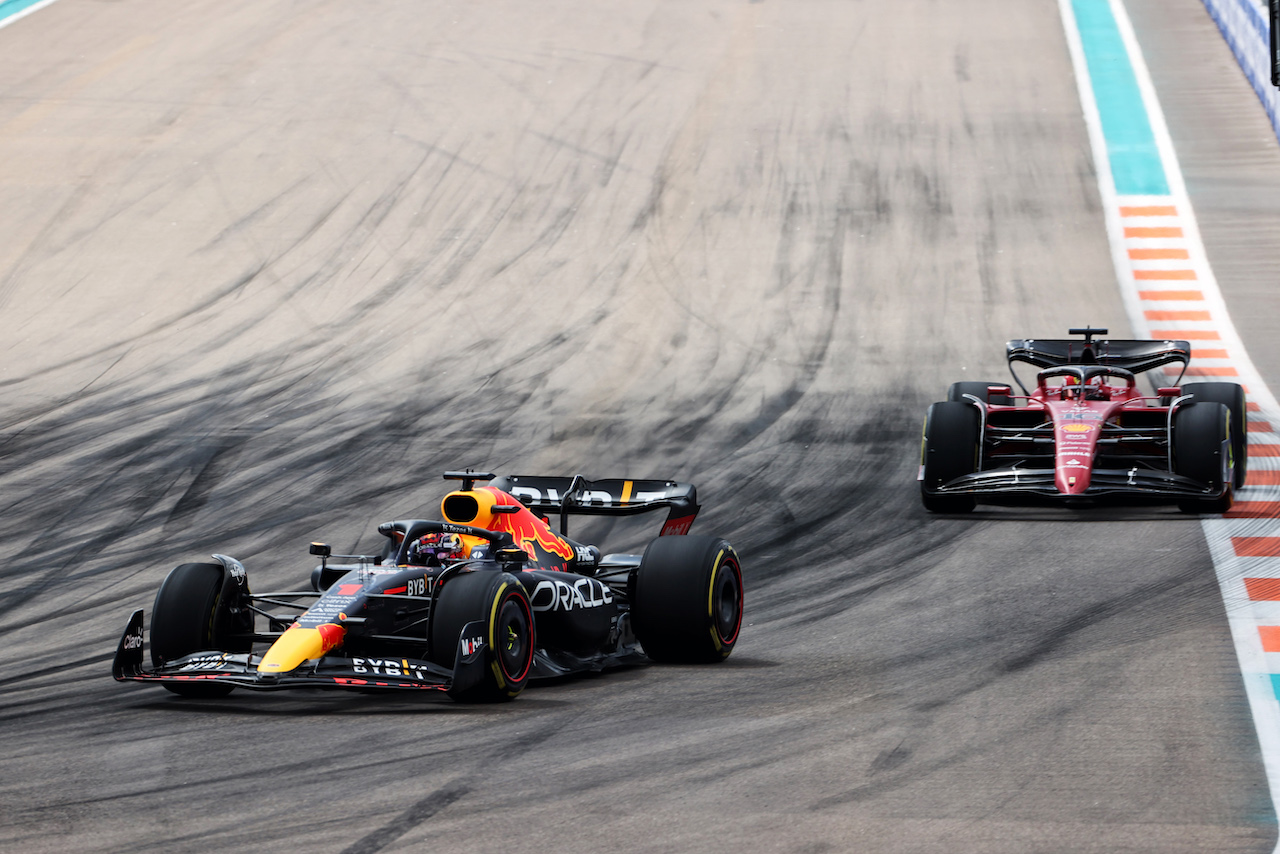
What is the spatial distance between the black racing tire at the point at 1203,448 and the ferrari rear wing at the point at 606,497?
17.3 feet

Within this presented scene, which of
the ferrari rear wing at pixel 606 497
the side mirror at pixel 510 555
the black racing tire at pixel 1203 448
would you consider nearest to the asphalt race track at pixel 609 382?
the black racing tire at pixel 1203 448

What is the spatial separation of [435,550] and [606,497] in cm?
161

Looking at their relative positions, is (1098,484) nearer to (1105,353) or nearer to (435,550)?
(1105,353)

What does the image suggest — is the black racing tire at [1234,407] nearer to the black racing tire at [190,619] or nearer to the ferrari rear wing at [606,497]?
the ferrari rear wing at [606,497]

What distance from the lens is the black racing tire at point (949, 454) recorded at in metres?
13.9

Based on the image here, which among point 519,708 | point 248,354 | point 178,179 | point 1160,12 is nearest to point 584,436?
point 248,354

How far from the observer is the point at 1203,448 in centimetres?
1335

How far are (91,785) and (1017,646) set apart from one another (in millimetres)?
5384

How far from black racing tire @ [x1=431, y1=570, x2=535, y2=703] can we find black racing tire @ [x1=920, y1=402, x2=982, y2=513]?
21.5 feet

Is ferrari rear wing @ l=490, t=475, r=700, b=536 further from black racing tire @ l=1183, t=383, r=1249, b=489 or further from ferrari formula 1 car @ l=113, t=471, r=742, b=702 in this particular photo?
black racing tire @ l=1183, t=383, r=1249, b=489

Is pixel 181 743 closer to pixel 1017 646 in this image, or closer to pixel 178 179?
pixel 1017 646

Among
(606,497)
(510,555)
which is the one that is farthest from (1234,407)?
(510,555)

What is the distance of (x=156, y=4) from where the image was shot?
35406 millimetres

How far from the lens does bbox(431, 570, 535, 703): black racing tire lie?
7.88 meters
